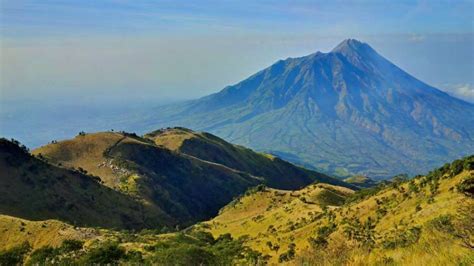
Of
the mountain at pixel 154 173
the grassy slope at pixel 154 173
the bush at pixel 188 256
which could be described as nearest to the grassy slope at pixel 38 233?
the bush at pixel 188 256

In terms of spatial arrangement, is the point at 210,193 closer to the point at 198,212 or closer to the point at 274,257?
the point at 198,212

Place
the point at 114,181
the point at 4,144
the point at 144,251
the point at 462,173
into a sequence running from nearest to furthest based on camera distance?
the point at 462,173
the point at 144,251
the point at 4,144
the point at 114,181

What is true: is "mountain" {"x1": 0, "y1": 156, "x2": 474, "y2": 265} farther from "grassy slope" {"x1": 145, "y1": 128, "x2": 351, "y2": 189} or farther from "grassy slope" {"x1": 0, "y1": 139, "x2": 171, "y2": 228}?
"grassy slope" {"x1": 145, "y1": 128, "x2": 351, "y2": 189}

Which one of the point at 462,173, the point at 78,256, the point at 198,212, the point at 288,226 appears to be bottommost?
the point at 198,212

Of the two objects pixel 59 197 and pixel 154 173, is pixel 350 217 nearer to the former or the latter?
pixel 59 197

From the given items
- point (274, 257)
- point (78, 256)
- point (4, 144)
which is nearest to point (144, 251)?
point (78, 256)

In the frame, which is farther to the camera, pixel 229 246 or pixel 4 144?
pixel 4 144

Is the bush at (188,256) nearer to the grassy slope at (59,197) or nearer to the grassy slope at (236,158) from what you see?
the grassy slope at (59,197)

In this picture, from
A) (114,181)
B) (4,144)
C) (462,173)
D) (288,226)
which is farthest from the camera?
(114,181)
